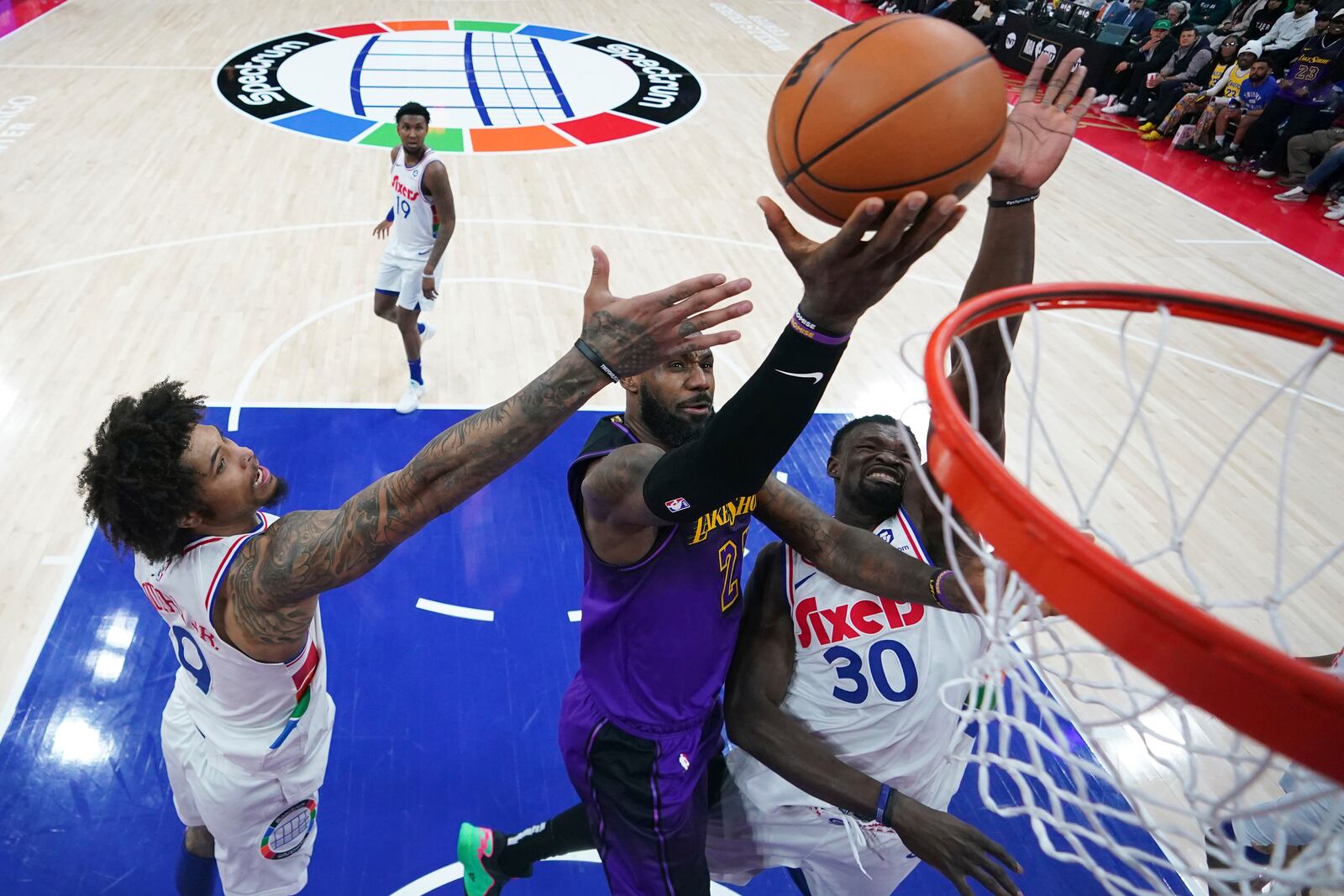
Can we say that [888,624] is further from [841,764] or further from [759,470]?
[759,470]

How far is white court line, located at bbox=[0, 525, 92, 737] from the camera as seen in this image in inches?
143

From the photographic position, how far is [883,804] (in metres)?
2.20

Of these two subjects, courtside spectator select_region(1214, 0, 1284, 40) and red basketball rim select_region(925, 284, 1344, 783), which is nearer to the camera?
red basketball rim select_region(925, 284, 1344, 783)

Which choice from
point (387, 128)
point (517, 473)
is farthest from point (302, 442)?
point (387, 128)

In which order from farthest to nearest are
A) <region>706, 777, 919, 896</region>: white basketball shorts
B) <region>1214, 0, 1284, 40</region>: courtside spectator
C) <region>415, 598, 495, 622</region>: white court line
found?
<region>1214, 0, 1284, 40</region>: courtside spectator, <region>415, 598, 495, 622</region>: white court line, <region>706, 777, 919, 896</region>: white basketball shorts

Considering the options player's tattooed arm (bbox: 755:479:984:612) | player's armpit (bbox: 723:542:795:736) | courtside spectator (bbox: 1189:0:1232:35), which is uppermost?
player's tattooed arm (bbox: 755:479:984:612)

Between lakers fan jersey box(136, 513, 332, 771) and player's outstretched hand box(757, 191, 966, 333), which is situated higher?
player's outstretched hand box(757, 191, 966, 333)

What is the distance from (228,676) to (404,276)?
3.62 metres

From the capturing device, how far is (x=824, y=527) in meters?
2.50

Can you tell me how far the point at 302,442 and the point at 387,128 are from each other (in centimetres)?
602

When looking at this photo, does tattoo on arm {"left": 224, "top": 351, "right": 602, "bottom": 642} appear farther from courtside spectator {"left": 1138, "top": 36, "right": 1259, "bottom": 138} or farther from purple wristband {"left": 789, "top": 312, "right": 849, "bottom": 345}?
courtside spectator {"left": 1138, "top": 36, "right": 1259, "bottom": 138}

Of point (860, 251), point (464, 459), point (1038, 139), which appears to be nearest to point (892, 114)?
point (860, 251)

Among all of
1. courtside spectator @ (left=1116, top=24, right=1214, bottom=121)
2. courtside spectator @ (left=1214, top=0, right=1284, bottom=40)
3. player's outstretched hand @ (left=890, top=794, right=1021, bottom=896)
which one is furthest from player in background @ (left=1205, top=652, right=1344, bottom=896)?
courtside spectator @ (left=1214, top=0, right=1284, bottom=40)

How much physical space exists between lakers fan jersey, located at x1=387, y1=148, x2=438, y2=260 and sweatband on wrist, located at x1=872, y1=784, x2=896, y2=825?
439 cm
